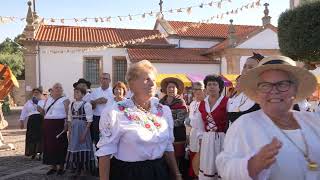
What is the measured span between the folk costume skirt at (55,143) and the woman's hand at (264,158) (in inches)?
277

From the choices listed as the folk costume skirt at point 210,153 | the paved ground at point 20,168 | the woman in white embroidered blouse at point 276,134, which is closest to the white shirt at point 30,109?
the paved ground at point 20,168

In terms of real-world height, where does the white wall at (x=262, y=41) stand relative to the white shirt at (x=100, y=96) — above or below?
above

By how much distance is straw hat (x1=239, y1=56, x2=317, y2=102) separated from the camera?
2.42 meters

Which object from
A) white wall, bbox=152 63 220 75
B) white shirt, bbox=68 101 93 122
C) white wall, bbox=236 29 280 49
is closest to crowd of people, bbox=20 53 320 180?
white shirt, bbox=68 101 93 122

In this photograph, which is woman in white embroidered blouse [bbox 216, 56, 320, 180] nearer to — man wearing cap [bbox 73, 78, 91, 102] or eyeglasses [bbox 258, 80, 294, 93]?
eyeglasses [bbox 258, 80, 294, 93]

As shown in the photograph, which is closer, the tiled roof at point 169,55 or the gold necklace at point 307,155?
the gold necklace at point 307,155

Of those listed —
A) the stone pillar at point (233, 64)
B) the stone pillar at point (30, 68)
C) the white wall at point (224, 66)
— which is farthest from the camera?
the white wall at point (224, 66)

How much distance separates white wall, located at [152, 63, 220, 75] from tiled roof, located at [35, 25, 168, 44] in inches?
130

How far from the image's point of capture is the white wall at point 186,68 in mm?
27266

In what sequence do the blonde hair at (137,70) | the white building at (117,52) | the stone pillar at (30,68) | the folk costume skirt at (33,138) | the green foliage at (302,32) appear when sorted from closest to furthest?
the blonde hair at (137,70), the folk costume skirt at (33,138), the green foliage at (302,32), the stone pillar at (30,68), the white building at (117,52)

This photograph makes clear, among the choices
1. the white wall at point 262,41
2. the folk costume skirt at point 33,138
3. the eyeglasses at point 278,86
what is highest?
the white wall at point 262,41

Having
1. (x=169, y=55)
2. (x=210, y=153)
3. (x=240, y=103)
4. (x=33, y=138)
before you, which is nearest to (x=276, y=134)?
(x=240, y=103)

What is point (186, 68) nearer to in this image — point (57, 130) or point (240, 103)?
point (57, 130)

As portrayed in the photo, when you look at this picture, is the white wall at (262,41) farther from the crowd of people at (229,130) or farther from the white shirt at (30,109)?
the crowd of people at (229,130)
